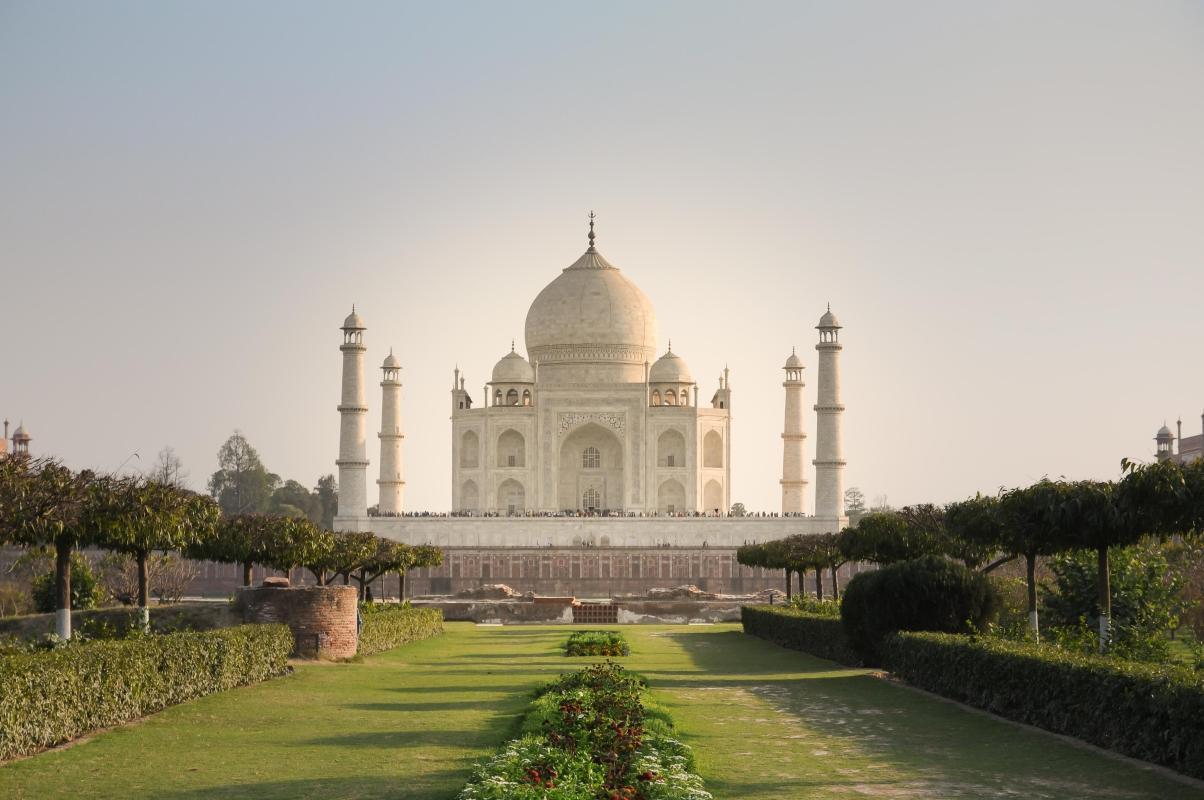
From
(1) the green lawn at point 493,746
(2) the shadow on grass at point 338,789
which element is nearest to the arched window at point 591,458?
(1) the green lawn at point 493,746

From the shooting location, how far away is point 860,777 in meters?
11.4

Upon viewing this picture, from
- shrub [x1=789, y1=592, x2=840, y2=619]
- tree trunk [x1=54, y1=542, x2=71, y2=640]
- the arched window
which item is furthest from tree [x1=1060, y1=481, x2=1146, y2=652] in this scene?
the arched window

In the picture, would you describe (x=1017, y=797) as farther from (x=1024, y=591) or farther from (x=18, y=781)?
(x=1024, y=591)

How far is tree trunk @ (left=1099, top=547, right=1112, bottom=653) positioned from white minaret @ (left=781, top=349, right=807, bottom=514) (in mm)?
48457

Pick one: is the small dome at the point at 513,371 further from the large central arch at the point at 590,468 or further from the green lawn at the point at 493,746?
the green lawn at the point at 493,746

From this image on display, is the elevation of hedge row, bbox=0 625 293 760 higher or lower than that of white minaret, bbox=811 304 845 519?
lower

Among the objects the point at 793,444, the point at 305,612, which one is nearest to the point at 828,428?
the point at 793,444

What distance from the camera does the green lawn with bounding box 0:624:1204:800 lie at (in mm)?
10789

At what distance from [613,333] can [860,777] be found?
59714 mm

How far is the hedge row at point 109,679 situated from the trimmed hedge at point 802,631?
8.34 meters

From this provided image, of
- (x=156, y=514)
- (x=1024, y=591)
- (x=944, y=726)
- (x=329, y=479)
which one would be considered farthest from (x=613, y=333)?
(x=944, y=726)

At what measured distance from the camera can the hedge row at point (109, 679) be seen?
39.7 ft

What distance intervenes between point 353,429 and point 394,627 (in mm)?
33865

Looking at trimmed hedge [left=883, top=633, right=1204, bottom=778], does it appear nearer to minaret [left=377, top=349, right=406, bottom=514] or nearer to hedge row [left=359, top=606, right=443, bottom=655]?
hedge row [left=359, top=606, right=443, bottom=655]
